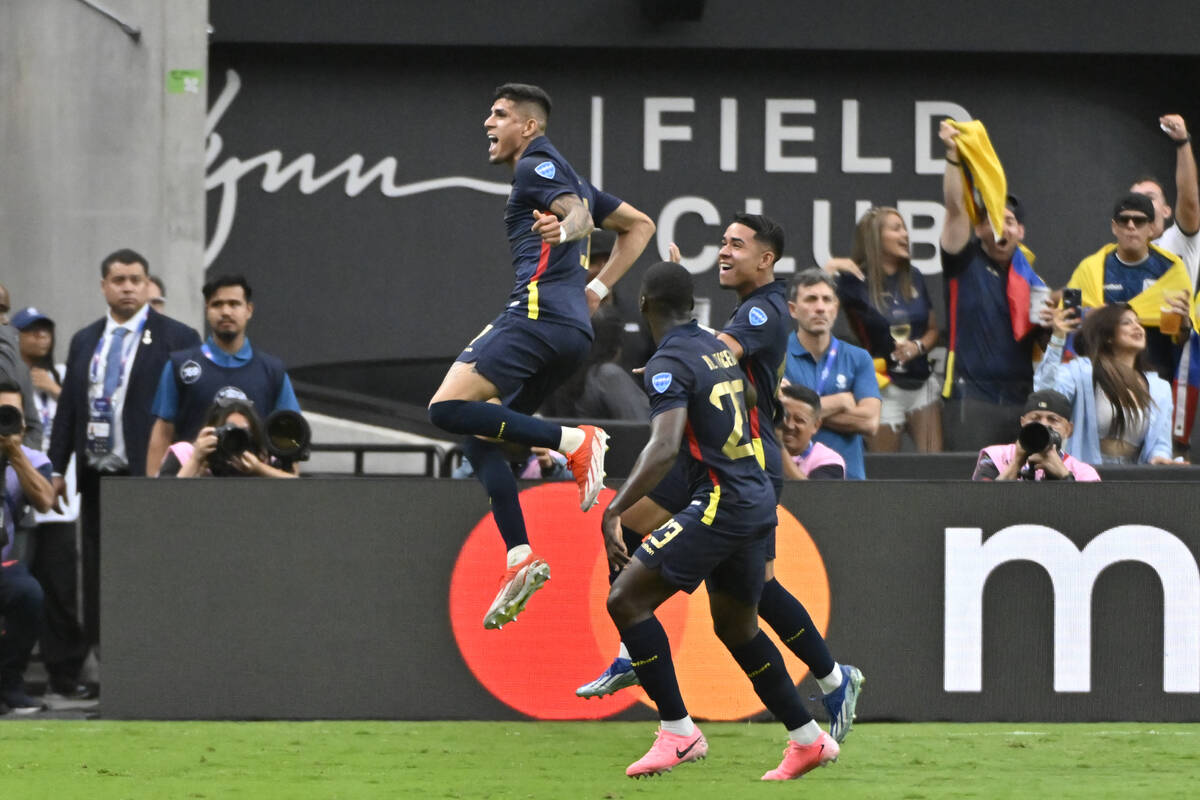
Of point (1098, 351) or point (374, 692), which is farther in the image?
point (1098, 351)

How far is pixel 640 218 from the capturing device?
8039mm

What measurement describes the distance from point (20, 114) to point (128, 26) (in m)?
0.99

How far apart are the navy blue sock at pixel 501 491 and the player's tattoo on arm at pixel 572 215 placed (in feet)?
3.25

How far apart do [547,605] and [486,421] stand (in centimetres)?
160

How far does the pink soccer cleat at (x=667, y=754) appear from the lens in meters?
6.99

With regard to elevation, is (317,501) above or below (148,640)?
above

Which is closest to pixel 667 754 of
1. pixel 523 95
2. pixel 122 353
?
pixel 523 95

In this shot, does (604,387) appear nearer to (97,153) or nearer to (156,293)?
(156,293)

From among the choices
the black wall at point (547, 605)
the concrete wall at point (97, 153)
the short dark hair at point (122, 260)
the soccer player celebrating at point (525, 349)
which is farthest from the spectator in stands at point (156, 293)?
the soccer player celebrating at point (525, 349)

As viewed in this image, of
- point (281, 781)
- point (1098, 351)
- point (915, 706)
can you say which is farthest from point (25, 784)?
point (1098, 351)

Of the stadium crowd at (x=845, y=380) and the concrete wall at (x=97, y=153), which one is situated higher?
the concrete wall at (x=97, y=153)

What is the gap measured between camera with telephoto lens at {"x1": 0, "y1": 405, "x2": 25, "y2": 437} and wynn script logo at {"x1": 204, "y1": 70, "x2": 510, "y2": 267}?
6.73m

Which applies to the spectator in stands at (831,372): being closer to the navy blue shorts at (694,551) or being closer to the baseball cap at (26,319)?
the navy blue shorts at (694,551)

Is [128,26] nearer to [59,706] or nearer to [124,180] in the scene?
[124,180]
